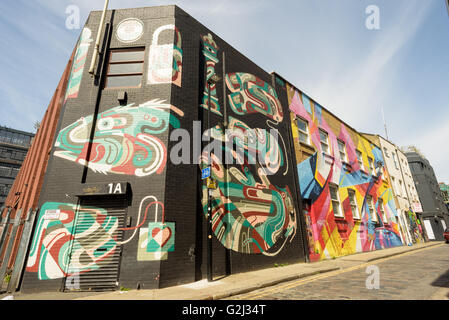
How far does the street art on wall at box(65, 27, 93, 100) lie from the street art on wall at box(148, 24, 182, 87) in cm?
284

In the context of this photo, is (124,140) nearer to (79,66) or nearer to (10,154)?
(79,66)

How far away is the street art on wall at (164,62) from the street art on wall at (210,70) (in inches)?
58.6

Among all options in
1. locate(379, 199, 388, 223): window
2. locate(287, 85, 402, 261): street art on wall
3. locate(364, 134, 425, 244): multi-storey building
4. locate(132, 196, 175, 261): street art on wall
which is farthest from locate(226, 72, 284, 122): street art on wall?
locate(364, 134, 425, 244): multi-storey building

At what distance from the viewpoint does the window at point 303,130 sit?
592 inches

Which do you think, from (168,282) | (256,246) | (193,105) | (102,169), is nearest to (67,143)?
(102,169)

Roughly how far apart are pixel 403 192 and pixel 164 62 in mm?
30563

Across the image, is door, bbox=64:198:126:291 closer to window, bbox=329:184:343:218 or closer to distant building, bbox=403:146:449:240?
window, bbox=329:184:343:218

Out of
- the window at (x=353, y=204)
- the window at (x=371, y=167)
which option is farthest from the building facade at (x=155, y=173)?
the window at (x=371, y=167)

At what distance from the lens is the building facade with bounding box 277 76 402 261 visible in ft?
43.9

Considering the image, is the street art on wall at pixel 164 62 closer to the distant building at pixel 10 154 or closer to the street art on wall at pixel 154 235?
the street art on wall at pixel 154 235

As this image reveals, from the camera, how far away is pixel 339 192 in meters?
15.7

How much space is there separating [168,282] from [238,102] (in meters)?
8.73
